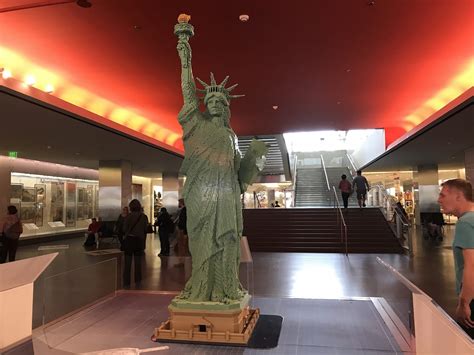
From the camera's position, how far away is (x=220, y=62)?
22.1 feet

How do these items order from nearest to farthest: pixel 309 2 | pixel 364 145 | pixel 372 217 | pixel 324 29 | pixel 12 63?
pixel 309 2
pixel 324 29
pixel 12 63
pixel 372 217
pixel 364 145

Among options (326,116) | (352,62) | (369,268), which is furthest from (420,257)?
(352,62)

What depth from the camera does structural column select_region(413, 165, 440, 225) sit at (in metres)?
16.5

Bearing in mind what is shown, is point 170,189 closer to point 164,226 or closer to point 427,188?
point 164,226

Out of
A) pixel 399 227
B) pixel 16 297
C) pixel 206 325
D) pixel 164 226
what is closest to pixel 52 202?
pixel 164 226

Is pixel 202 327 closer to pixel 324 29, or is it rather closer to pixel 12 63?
pixel 324 29

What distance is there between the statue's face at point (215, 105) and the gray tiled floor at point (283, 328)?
225 cm

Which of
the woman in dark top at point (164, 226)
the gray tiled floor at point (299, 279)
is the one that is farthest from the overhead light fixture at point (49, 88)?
the gray tiled floor at point (299, 279)

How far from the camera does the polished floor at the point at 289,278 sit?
14.4 ft

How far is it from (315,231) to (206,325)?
9.10 meters

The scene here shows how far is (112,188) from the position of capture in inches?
509

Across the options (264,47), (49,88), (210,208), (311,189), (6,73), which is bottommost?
(210,208)

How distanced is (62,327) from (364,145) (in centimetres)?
1741

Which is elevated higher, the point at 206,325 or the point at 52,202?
the point at 52,202
